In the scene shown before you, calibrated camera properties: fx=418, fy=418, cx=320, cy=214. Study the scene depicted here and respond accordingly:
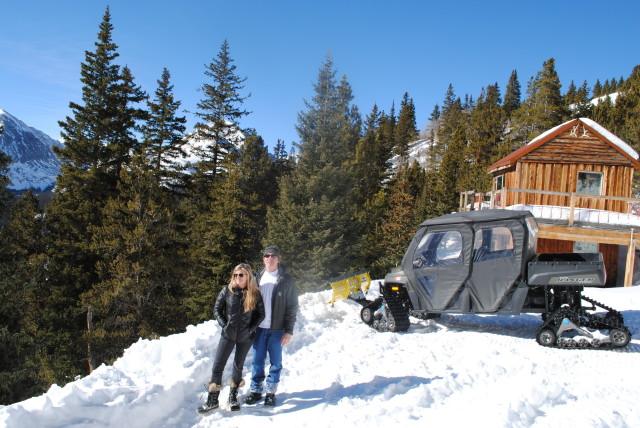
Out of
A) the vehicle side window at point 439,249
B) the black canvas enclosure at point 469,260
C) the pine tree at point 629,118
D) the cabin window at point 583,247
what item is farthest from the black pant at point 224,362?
the pine tree at point 629,118

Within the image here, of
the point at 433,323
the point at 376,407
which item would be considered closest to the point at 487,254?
the point at 433,323

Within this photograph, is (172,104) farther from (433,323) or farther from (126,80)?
(433,323)

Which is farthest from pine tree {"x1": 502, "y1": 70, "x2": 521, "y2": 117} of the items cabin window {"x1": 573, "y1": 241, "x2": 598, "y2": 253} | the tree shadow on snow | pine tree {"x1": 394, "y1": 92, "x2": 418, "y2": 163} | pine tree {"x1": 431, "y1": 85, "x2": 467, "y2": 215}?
the tree shadow on snow

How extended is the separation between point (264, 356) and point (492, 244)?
454 centimetres

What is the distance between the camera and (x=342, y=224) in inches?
969

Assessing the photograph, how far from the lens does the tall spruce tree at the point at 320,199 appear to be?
23.5 m

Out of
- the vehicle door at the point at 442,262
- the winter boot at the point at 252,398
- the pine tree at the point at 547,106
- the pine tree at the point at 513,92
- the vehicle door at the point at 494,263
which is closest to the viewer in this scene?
the winter boot at the point at 252,398

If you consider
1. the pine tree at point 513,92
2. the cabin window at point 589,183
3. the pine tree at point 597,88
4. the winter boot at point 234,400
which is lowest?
the winter boot at point 234,400

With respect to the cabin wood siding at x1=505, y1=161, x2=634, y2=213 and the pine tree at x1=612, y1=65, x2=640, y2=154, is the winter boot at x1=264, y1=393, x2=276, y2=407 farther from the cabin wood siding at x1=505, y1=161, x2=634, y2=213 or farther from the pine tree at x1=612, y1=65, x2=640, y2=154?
the pine tree at x1=612, y1=65, x2=640, y2=154

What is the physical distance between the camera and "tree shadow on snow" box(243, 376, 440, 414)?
4.77 m

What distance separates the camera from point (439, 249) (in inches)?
307

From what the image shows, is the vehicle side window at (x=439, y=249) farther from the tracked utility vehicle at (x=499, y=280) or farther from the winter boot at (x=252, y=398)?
the winter boot at (x=252, y=398)

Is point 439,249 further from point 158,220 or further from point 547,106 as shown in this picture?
point 547,106

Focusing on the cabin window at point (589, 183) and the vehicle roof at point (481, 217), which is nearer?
the vehicle roof at point (481, 217)
